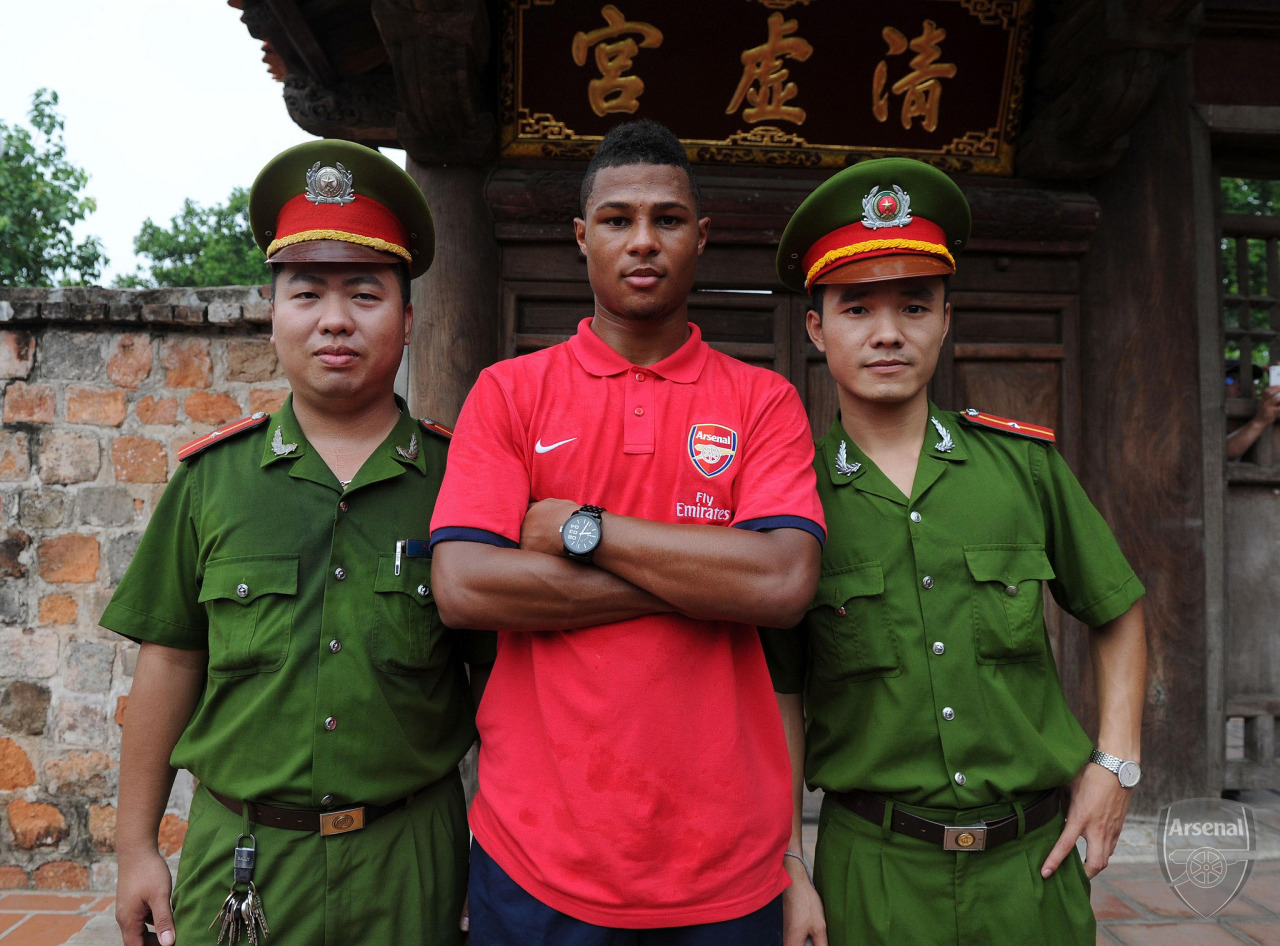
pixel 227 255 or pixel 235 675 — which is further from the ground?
pixel 227 255

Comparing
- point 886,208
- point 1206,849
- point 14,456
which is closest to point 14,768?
point 14,456

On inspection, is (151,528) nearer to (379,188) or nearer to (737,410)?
(379,188)

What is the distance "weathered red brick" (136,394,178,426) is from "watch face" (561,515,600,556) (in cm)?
276

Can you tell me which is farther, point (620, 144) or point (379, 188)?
point (379, 188)

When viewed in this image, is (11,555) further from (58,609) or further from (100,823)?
(100,823)

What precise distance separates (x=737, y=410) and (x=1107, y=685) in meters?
1.01

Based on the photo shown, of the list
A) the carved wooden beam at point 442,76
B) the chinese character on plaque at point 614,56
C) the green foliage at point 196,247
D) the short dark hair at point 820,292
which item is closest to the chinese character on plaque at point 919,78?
the chinese character on plaque at point 614,56

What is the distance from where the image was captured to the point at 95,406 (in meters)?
3.41

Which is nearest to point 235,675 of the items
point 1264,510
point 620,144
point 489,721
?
point 489,721

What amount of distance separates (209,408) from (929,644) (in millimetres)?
3043

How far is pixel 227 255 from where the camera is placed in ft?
82.5

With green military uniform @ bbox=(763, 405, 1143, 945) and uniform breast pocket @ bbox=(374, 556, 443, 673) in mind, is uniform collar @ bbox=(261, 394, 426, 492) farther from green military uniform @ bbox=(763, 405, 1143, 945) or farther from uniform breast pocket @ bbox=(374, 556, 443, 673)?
green military uniform @ bbox=(763, 405, 1143, 945)

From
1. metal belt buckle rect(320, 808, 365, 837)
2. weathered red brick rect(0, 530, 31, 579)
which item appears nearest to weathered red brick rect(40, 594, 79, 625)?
weathered red brick rect(0, 530, 31, 579)

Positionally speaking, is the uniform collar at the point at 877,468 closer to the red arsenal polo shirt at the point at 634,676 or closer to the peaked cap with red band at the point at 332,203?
the red arsenal polo shirt at the point at 634,676
